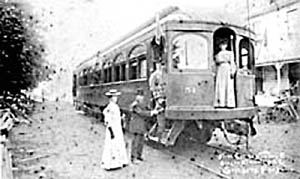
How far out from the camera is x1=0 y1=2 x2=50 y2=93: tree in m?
2.06

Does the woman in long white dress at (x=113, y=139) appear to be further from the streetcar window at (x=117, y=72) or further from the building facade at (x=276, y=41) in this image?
the building facade at (x=276, y=41)

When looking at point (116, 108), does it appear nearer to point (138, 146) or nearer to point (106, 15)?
point (138, 146)

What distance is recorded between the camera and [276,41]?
3.01 meters

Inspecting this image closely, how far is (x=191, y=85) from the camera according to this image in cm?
287

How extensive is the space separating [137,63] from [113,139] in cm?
53


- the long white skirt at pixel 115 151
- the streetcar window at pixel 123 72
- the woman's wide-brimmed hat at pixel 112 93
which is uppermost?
the streetcar window at pixel 123 72

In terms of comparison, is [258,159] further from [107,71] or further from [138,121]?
[107,71]

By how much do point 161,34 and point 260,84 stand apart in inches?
40.3

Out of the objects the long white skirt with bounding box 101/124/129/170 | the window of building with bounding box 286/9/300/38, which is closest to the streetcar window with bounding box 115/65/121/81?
the long white skirt with bounding box 101/124/129/170

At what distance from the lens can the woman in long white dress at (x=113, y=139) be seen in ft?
7.29

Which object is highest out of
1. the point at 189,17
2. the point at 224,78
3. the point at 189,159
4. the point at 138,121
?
the point at 189,17

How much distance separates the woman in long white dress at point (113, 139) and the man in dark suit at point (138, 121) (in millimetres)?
116

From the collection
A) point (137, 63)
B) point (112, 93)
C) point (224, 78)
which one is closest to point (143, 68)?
point (137, 63)

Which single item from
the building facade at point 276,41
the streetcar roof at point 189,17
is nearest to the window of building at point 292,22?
the building facade at point 276,41
